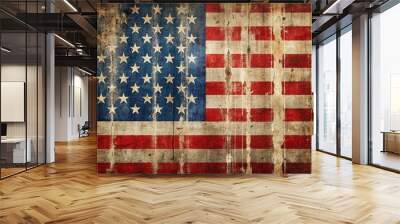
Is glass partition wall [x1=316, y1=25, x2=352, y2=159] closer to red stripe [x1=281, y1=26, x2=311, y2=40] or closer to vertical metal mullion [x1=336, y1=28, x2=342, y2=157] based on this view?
vertical metal mullion [x1=336, y1=28, x2=342, y2=157]

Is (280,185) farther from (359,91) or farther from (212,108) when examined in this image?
(359,91)

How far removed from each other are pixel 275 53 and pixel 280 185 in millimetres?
2184

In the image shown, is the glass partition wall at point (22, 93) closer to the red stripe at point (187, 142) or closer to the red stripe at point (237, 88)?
the red stripe at point (187, 142)

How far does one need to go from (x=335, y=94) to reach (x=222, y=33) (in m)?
4.12

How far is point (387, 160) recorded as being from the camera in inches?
279

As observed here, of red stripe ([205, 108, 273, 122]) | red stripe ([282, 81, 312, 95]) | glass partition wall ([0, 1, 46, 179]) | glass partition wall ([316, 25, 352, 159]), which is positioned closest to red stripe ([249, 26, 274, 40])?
red stripe ([282, 81, 312, 95])

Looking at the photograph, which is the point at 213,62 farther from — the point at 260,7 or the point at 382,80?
the point at 382,80

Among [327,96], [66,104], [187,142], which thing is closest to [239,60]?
[187,142]

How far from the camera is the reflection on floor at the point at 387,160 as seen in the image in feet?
21.3

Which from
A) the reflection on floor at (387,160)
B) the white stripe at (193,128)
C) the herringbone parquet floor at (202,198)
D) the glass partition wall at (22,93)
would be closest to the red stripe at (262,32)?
the white stripe at (193,128)

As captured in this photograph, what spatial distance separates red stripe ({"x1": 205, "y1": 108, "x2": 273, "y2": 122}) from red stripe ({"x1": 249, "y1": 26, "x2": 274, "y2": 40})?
3.95ft

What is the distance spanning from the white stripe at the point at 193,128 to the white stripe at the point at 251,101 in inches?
11.2

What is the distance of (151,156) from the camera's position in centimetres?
568

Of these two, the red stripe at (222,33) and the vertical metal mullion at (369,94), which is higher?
the red stripe at (222,33)
